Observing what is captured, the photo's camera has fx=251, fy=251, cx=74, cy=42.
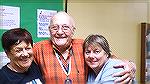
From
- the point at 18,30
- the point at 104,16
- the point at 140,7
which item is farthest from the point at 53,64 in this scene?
the point at 140,7

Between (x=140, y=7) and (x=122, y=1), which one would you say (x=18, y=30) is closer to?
(x=122, y=1)

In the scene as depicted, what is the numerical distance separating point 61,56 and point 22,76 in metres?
0.14

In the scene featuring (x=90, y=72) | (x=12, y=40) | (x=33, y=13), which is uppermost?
(x=33, y=13)

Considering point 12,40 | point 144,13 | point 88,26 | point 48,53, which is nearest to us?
point 12,40

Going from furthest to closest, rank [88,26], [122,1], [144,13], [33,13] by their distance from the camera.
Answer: [144,13], [122,1], [88,26], [33,13]

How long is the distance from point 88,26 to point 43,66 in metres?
0.54

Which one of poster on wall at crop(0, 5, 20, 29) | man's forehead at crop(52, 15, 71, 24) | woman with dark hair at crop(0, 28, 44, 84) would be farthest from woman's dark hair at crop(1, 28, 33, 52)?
poster on wall at crop(0, 5, 20, 29)

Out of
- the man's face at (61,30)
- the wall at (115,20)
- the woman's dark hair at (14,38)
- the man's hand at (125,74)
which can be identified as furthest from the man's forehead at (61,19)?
the wall at (115,20)

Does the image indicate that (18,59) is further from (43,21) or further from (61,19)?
(43,21)

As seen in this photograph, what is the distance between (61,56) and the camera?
78cm

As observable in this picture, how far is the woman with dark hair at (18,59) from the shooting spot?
0.69 metres

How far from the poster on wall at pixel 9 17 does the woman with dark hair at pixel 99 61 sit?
1.18ft

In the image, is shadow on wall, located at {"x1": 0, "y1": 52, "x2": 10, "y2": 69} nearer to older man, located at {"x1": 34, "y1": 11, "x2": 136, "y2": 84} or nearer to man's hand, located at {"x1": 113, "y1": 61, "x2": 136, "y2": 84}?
older man, located at {"x1": 34, "y1": 11, "x2": 136, "y2": 84}

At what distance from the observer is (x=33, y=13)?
108 cm
